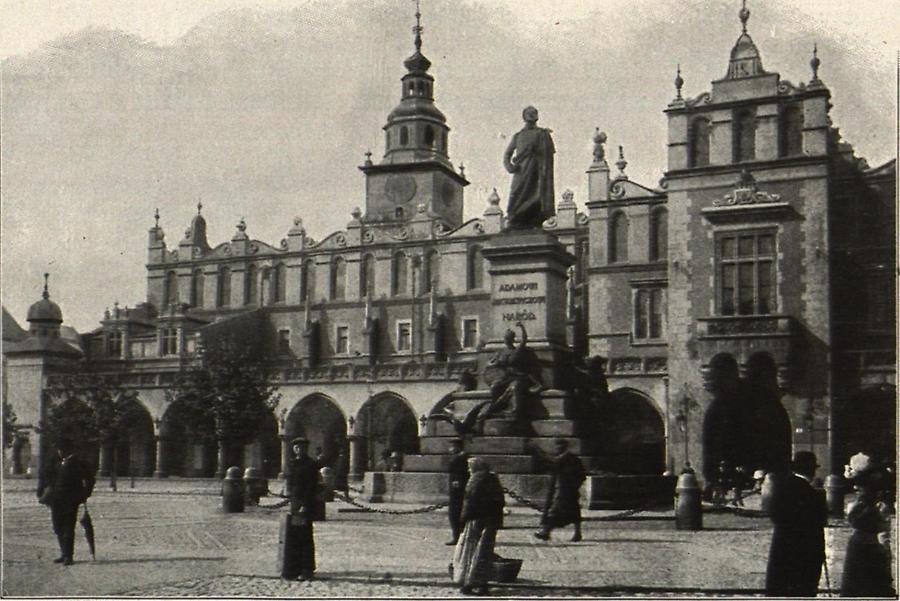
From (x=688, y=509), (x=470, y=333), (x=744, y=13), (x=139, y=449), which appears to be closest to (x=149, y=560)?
(x=688, y=509)

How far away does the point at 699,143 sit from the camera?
39.0 m

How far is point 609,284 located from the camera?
44.9 m

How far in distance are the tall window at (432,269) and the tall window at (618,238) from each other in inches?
492

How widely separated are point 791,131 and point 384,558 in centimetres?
2866

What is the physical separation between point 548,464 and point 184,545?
537 centimetres

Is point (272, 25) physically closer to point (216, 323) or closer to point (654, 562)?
point (654, 562)

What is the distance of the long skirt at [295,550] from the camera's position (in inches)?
460

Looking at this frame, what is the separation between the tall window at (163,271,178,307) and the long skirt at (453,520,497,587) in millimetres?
52622

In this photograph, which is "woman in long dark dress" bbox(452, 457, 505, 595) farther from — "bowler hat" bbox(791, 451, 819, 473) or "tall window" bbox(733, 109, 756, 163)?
"tall window" bbox(733, 109, 756, 163)

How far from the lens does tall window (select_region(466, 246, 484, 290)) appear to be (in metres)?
54.7

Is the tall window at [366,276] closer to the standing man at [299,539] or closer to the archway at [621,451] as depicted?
the archway at [621,451]

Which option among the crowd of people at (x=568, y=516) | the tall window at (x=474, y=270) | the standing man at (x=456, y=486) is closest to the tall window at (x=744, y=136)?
the tall window at (x=474, y=270)

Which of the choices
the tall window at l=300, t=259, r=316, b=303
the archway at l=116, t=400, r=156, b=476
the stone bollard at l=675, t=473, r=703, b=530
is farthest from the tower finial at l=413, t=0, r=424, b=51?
the tall window at l=300, t=259, r=316, b=303

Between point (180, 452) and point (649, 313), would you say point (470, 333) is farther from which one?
point (180, 452)
